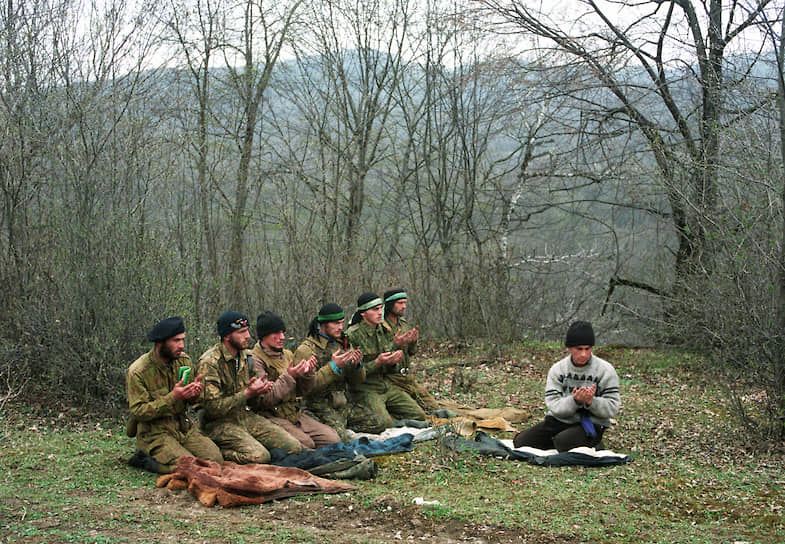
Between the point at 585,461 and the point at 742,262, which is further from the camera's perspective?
the point at 742,262

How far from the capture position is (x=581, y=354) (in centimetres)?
708

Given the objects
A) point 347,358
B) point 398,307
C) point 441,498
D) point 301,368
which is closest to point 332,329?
point 347,358

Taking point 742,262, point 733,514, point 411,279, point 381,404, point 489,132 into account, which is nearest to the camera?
point 733,514

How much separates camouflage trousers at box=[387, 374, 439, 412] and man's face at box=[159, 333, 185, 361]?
3.22 metres

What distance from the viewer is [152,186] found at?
922 centimetres

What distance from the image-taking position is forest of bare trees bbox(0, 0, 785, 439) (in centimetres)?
840

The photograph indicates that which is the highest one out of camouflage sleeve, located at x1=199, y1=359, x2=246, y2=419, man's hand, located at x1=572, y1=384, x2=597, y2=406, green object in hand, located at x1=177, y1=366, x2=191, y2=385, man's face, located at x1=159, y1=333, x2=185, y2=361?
man's face, located at x1=159, y1=333, x2=185, y2=361

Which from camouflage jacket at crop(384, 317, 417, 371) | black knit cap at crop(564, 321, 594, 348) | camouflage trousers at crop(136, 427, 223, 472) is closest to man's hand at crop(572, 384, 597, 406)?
black knit cap at crop(564, 321, 594, 348)

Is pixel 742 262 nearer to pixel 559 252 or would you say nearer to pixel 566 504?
pixel 566 504

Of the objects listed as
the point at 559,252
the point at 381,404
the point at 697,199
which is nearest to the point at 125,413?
the point at 381,404

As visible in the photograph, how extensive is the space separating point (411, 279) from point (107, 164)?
7.41 m

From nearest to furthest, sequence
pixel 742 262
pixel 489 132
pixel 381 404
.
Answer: pixel 742 262, pixel 381 404, pixel 489 132

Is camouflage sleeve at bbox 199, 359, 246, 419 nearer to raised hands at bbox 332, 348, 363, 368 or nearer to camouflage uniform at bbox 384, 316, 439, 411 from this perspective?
raised hands at bbox 332, 348, 363, 368

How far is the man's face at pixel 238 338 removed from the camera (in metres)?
6.90
